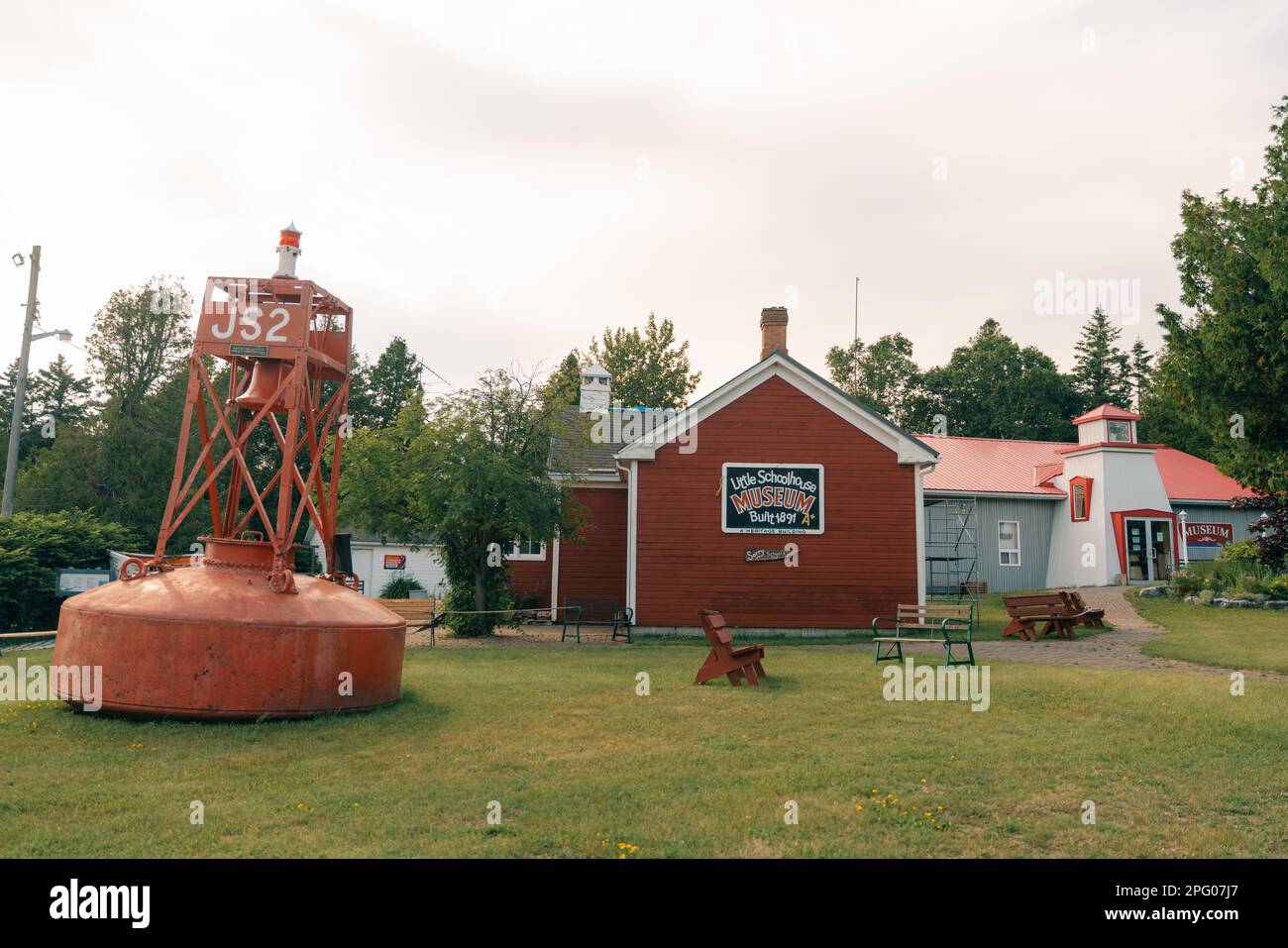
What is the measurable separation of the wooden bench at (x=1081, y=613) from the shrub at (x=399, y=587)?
76.5ft

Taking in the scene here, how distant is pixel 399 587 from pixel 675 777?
2888 cm

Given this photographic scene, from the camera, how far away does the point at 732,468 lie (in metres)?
20.9

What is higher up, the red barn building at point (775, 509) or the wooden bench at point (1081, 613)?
the red barn building at point (775, 509)

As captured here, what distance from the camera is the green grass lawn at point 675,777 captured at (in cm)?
540

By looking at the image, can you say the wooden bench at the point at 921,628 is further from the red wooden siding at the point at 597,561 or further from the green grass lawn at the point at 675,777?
the red wooden siding at the point at 597,561

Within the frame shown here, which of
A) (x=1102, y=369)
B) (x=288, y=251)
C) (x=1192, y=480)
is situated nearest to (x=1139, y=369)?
(x=1102, y=369)

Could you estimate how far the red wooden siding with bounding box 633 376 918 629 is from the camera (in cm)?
2056

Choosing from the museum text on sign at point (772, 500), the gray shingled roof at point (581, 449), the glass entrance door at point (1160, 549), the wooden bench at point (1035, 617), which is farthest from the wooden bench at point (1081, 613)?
the glass entrance door at point (1160, 549)

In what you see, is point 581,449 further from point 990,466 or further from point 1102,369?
point 1102,369

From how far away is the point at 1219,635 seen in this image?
17844mm

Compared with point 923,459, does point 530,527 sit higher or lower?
lower

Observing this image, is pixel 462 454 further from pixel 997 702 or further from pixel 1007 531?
pixel 1007 531

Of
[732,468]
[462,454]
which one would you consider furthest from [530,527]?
[732,468]
